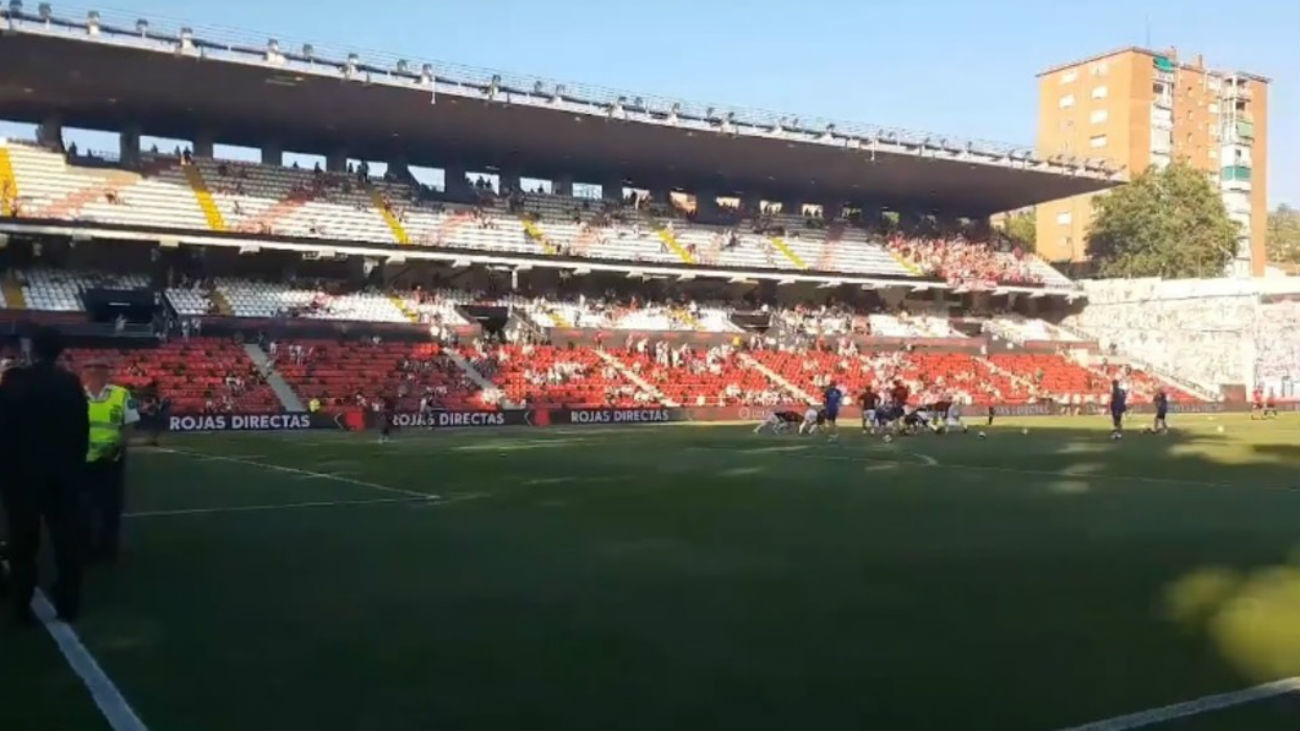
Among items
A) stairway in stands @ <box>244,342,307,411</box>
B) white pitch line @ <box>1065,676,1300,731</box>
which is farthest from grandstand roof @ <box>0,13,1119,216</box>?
white pitch line @ <box>1065,676,1300,731</box>

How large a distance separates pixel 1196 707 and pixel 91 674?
610 cm

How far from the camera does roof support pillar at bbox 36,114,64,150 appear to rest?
5134cm

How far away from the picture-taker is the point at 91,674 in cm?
674

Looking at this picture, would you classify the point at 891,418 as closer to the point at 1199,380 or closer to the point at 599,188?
the point at 599,188

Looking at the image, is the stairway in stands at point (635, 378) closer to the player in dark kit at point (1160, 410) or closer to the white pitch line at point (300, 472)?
the player in dark kit at point (1160, 410)

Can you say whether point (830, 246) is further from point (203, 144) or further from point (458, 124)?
point (203, 144)

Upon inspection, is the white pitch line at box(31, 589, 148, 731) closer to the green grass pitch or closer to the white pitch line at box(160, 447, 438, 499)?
the green grass pitch

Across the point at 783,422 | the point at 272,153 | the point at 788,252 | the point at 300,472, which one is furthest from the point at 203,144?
the point at 300,472

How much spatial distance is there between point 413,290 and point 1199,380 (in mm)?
46662

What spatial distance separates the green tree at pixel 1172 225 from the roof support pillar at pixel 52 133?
79051 millimetres

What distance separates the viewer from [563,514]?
1469 centimetres

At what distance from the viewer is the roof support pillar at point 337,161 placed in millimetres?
59188

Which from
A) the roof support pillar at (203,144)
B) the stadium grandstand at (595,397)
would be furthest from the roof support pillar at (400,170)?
the roof support pillar at (203,144)

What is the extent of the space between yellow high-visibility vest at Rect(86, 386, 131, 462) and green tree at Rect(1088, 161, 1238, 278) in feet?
315
